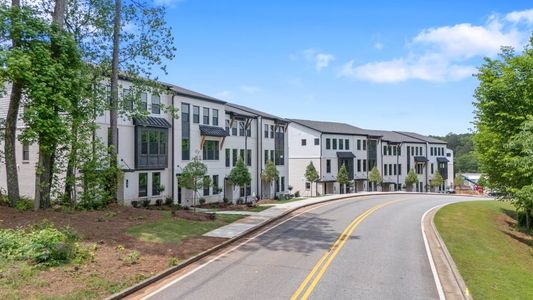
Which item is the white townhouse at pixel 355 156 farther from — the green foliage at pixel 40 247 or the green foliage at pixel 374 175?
the green foliage at pixel 40 247

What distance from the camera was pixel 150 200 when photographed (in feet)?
109

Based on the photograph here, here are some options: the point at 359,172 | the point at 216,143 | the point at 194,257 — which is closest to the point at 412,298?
the point at 194,257

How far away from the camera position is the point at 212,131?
3912 centimetres

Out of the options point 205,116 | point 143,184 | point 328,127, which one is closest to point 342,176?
point 328,127

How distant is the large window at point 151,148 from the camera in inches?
1248

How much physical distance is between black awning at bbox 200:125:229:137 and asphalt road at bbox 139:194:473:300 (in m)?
18.2

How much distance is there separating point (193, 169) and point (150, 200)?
21.3 ft

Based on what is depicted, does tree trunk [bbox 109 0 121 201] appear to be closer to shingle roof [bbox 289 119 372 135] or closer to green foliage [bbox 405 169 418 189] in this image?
shingle roof [bbox 289 119 372 135]

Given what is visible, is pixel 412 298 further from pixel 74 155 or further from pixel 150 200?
pixel 150 200

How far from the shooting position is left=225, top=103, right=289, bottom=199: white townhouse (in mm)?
43625

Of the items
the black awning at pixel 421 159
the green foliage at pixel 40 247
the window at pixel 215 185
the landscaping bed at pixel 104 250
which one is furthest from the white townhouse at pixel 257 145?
the black awning at pixel 421 159

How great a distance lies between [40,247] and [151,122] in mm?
21364

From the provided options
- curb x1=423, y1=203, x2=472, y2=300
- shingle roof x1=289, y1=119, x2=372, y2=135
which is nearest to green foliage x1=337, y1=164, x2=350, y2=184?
shingle roof x1=289, y1=119, x2=372, y2=135

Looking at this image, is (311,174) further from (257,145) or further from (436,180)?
(436,180)
